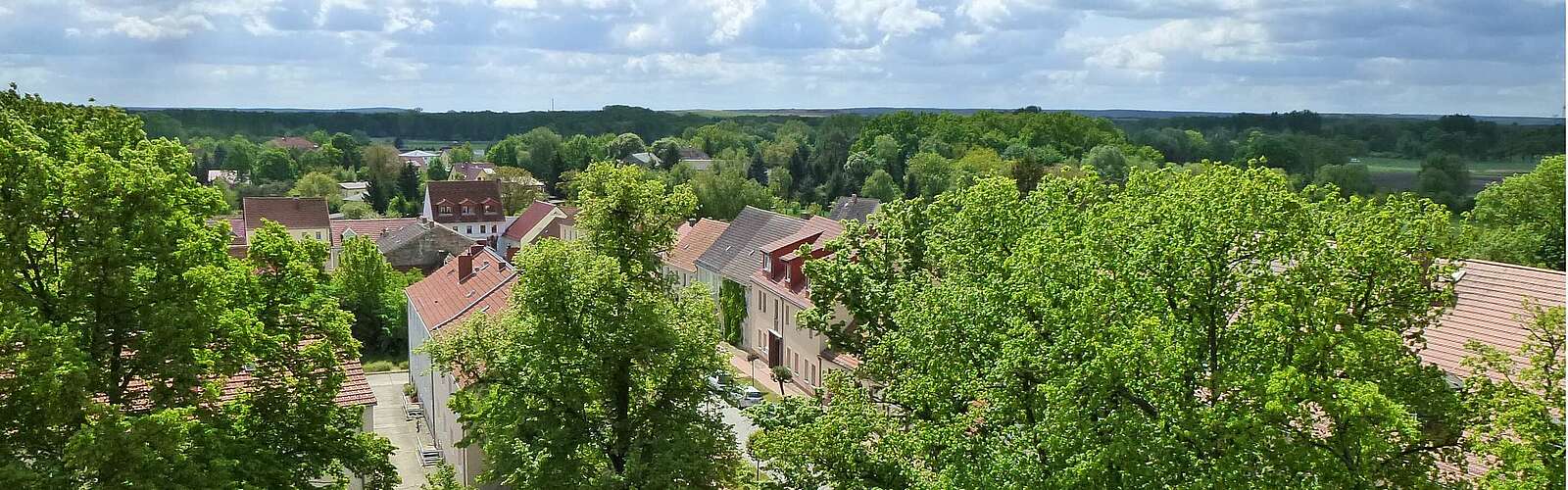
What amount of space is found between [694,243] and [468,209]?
126ft

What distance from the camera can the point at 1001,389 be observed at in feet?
58.4

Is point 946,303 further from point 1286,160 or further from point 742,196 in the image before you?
point 1286,160

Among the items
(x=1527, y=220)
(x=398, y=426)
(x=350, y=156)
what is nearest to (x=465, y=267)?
(x=398, y=426)

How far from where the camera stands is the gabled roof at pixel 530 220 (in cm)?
8862

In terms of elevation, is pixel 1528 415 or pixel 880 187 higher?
pixel 1528 415

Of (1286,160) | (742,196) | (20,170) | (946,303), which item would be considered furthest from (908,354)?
(1286,160)

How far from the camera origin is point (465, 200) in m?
97.9

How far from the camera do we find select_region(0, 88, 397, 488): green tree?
1573 centimetres

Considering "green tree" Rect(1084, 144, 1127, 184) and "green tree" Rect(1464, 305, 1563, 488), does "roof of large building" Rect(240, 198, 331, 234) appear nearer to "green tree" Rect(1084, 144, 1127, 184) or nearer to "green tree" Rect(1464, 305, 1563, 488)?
"green tree" Rect(1084, 144, 1127, 184)

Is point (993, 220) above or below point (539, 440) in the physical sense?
above

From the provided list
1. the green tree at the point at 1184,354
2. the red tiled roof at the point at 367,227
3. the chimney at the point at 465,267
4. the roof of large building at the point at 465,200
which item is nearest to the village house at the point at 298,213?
the red tiled roof at the point at 367,227

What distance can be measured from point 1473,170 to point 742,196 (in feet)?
169

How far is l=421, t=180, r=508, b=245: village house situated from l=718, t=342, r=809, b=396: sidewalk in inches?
1866

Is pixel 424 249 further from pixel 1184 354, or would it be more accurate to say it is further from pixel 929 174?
pixel 1184 354
